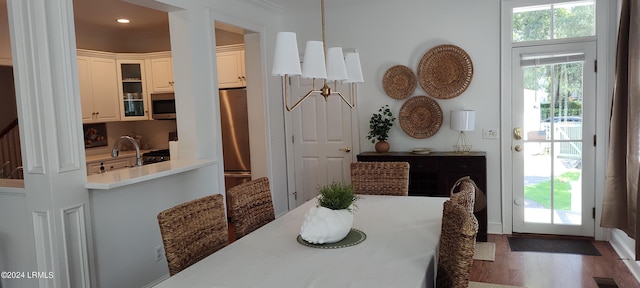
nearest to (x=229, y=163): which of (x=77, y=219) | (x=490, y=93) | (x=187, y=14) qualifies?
(x=187, y=14)

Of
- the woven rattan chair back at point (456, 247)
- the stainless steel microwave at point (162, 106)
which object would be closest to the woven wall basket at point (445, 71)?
the woven rattan chair back at point (456, 247)

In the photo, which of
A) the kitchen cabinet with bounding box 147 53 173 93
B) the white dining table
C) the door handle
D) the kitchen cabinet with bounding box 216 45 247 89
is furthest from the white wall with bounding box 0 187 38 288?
the door handle

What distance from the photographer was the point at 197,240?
2143 mm

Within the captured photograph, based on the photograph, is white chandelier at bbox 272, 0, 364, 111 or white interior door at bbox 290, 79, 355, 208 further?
white interior door at bbox 290, 79, 355, 208

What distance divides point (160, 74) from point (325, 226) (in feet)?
14.9

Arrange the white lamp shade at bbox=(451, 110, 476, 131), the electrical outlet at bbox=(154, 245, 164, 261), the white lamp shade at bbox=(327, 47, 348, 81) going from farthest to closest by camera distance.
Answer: the white lamp shade at bbox=(451, 110, 476, 131) < the electrical outlet at bbox=(154, 245, 164, 261) < the white lamp shade at bbox=(327, 47, 348, 81)

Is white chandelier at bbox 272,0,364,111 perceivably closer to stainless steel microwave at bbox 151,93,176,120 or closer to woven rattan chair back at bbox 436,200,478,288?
woven rattan chair back at bbox 436,200,478,288

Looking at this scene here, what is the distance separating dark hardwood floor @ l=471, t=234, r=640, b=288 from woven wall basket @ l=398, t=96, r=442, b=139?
1429 millimetres

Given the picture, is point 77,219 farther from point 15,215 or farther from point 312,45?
point 312,45

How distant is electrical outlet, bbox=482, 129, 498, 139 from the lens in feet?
14.5

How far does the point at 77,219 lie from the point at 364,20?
3.53 meters

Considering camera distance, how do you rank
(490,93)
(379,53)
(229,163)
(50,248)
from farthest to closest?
(229,163) < (379,53) < (490,93) < (50,248)

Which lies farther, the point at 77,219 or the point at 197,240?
the point at 77,219

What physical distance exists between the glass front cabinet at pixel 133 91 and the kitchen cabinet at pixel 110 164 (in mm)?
617
